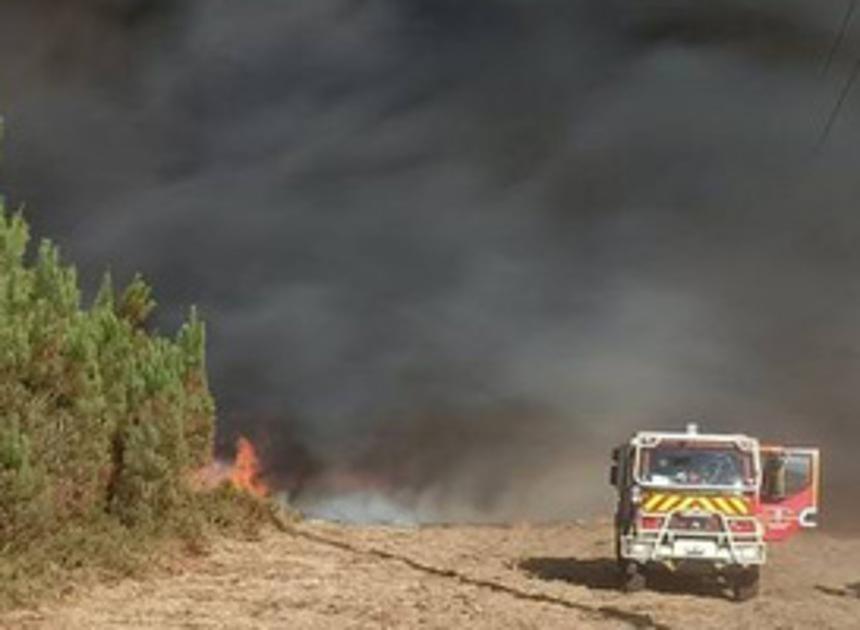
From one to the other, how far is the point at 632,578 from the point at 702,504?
Result: 1.85m

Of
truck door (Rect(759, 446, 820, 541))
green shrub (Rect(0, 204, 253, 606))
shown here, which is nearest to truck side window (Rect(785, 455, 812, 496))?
truck door (Rect(759, 446, 820, 541))

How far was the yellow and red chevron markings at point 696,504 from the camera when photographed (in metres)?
23.0

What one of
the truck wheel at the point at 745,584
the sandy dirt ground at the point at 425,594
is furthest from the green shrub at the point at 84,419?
the truck wheel at the point at 745,584

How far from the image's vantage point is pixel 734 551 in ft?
75.0

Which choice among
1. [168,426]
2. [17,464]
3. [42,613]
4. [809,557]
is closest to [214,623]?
[42,613]

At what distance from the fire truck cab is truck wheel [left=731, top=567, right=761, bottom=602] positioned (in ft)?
0.06

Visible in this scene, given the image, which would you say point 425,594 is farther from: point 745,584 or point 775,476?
point 775,476

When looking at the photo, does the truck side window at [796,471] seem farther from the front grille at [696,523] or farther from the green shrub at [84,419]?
the green shrub at [84,419]

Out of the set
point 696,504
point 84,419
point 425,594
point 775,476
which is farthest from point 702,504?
point 84,419

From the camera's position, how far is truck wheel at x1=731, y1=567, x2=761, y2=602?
23203 mm

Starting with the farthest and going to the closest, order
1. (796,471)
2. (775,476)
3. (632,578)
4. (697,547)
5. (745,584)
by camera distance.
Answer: (632,578) < (745,584) < (697,547) < (796,471) < (775,476)

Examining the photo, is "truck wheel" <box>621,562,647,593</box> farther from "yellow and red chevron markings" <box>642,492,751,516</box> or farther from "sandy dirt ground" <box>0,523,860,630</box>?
"yellow and red chevron markings" <box>642,492,751,516</box>

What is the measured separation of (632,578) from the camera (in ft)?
77.5

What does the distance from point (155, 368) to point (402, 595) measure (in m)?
7.16
